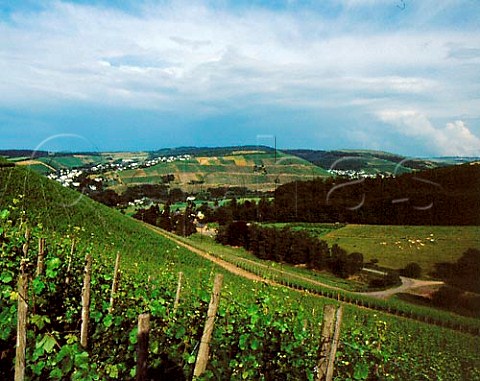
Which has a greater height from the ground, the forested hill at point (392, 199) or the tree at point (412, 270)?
the forested hill at point (392, 199)

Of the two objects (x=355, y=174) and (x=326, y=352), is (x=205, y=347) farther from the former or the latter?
(x=355, y=174)

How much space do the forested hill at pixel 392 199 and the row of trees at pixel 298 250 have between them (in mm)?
12847

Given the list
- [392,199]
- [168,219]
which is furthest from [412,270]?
[168,219]

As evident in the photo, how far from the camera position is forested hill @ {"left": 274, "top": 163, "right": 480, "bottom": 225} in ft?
240

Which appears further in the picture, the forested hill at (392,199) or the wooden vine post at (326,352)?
the forested hill at (392,199)

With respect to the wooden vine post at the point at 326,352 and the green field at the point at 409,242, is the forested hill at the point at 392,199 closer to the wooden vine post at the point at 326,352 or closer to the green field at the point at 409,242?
the green field at the point at 409,242

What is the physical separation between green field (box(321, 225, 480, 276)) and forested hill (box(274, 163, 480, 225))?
375 cm

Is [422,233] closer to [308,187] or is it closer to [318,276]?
[318,276]

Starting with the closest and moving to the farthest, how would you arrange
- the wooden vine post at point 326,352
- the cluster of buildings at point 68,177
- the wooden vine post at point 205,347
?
1. the wooden vine post at point 326,352
2. the wooden vine post at point 205,347
3. the cluster of buildings at point 68,177

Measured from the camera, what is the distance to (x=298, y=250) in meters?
65.9

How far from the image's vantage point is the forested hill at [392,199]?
73.1 metres

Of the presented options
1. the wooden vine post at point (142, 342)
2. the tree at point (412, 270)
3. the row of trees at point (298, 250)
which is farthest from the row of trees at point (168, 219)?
the wooden vine post at point (142, 342)

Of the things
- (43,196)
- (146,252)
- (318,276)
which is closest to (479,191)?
(318,276)

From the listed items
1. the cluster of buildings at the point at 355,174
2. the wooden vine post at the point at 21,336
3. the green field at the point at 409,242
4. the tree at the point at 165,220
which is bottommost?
the green field at the point at 409,242
